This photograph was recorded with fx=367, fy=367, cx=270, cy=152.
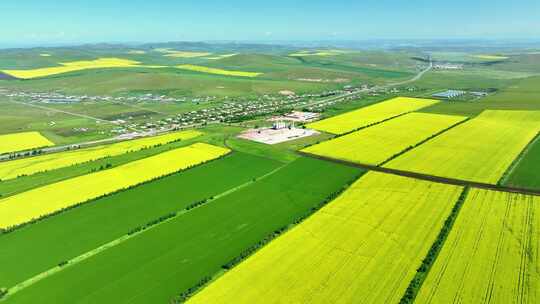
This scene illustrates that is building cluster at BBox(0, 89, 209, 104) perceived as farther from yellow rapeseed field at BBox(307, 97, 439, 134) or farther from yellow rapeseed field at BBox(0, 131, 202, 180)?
yellow rapeseed field at BBox(307, 97, 439, 134)

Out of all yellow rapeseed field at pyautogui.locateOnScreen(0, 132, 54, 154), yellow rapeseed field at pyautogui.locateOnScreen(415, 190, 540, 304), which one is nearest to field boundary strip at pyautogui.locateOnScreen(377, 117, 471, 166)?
yellow rapeseed field at pyautogui.locateOnScreen(415, 190, 540, 304)

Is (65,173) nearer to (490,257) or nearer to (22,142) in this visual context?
(22,142)

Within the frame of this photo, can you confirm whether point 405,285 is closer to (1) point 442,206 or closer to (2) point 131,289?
(1) point 442,206

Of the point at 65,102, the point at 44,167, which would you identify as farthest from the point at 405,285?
the point at 65,102

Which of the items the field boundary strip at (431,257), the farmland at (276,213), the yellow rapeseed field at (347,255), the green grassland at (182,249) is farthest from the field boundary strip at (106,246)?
the field boundary strip at (431,257)

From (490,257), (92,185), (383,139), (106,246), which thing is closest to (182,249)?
(106,246)
